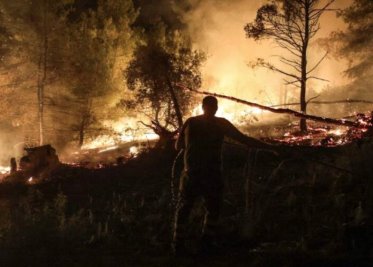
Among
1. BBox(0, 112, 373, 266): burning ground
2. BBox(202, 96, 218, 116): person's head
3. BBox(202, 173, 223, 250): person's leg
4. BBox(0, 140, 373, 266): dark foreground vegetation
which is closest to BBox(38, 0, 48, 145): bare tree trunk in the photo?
BBox(0, 112, 373, 266): burning ground

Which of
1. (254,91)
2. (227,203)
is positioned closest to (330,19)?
(254,91)

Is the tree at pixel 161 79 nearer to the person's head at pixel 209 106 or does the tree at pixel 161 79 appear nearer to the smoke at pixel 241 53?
the smoke at pixel 241 53

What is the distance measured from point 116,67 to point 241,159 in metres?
18.9

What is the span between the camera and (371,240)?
6.49m

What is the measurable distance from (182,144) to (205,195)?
81 centimetres

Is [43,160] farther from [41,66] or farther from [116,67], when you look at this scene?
[116,67]

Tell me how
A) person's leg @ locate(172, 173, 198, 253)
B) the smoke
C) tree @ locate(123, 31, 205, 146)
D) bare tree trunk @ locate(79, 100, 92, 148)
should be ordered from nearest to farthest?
1. person's leg @ locate(172, 173, 198, 253)
2. tree @ locate(123, 31, 205, 146)
3. bare tree trunk @ locate(79, 100, 92, 148)
4. the smoke

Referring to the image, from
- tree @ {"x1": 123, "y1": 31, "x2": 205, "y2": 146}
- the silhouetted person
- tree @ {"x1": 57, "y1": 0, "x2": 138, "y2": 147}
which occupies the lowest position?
the silhouetted person

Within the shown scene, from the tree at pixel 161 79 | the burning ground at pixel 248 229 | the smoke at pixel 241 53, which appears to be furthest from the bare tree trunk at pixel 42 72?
the burning ground at pixel 248 229

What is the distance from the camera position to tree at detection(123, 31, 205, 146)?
21.2 metres

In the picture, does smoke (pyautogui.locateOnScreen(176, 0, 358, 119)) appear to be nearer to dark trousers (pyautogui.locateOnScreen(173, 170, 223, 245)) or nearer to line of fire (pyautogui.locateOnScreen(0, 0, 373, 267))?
line of fire (pyautogui.locateOnScreen(0, 0, 373, 267))

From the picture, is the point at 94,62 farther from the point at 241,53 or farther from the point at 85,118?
the point at 241,53

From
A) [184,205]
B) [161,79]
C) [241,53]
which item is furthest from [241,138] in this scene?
[241,53]

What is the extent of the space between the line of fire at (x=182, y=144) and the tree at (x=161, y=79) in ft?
0.21
